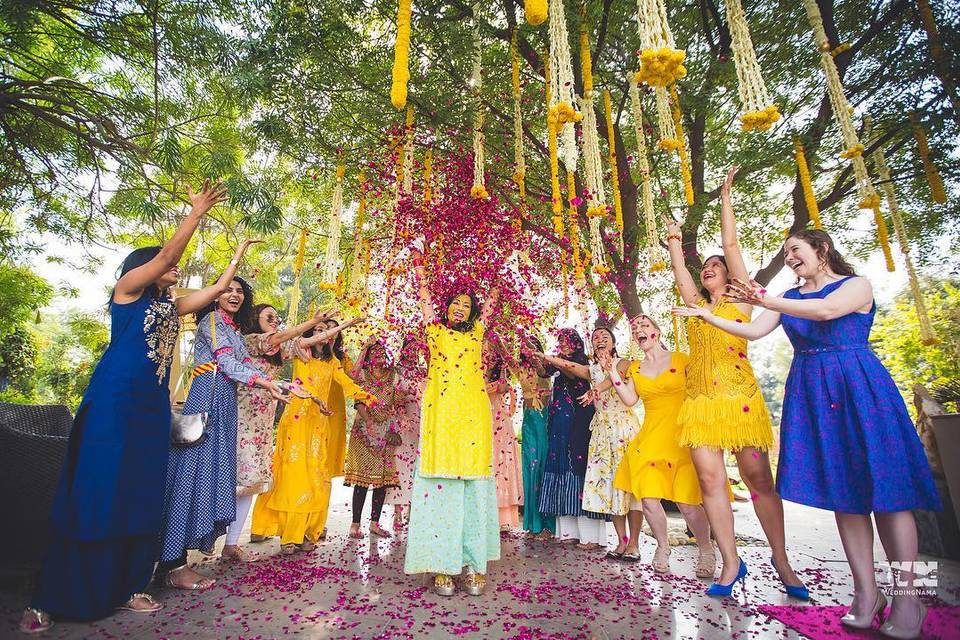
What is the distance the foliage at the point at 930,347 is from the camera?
261 inches

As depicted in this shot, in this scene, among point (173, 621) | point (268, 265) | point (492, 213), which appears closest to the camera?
point (173, 621)

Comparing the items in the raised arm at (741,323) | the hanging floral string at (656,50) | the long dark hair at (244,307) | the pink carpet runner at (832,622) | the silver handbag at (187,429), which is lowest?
the pink carpet runner at (832,622)

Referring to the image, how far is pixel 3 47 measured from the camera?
4402 millimetres

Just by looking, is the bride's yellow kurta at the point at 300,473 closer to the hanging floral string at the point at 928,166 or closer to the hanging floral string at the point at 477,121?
the hanging floral string at the point at 477,121

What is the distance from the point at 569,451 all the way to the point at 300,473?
2.41 meters

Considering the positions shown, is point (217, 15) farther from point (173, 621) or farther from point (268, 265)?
point (268, 265)

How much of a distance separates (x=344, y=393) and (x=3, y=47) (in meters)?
4.48

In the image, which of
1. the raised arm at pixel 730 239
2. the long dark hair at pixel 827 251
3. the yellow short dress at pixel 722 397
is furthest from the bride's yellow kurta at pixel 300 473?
the long dark hair at pixel 827 251

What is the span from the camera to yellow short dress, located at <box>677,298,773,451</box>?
2.84m

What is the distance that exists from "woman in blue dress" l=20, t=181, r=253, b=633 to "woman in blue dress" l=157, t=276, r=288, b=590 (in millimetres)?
334

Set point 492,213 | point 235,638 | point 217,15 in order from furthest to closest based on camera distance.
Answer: point 217,15 < point 492,213 < point 235,638

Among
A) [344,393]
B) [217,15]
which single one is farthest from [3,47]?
[344,393]

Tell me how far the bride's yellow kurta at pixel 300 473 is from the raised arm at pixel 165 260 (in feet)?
5.50

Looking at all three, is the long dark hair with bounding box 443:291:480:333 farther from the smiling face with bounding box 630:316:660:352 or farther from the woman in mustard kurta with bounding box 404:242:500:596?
the smiling face with bounding box 630:316:660:352
